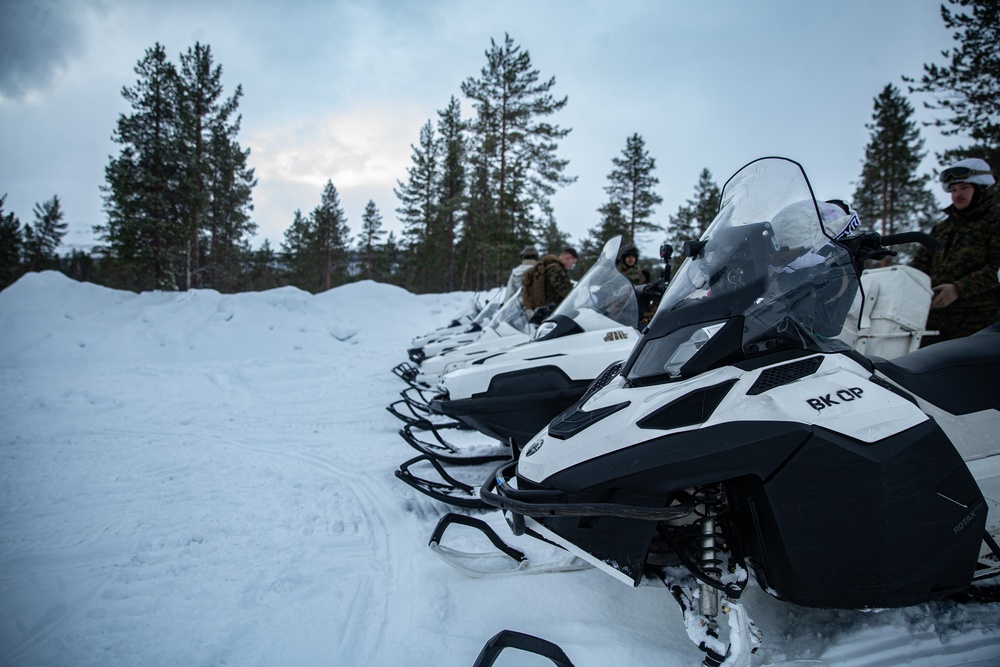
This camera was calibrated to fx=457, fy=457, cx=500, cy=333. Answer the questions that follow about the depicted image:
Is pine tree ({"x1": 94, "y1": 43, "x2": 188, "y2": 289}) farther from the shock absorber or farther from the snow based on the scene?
the shock absorber

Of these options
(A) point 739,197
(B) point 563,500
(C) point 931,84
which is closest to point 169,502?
(B) point 563,500

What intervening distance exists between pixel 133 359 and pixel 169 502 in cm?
789

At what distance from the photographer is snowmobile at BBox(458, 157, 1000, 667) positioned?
4.53ft

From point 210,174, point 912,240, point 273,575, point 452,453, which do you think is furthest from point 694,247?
point 210,174

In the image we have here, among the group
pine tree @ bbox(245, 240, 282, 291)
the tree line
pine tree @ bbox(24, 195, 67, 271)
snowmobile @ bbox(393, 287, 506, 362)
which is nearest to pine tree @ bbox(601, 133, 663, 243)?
the tree line

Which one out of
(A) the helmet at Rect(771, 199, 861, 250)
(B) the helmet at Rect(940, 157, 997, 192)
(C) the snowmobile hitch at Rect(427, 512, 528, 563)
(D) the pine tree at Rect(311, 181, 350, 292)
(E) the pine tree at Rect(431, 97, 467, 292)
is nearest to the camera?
(A) the helmet at Rect(771, 199, 861, 250)

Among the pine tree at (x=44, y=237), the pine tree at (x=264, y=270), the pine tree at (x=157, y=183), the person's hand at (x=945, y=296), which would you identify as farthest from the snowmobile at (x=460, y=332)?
the pine tree at (x=44, y=237)

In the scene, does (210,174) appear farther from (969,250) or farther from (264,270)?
(969,250)

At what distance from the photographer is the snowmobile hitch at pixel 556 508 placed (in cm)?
137

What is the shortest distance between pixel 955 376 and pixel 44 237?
51.9m

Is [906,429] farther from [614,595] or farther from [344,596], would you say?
[344,596]

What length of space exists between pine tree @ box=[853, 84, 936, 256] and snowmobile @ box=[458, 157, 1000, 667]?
73.1 feet

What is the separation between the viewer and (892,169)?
19609mm

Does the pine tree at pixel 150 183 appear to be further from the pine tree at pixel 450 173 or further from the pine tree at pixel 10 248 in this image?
the pine tree at pixel 10 248
